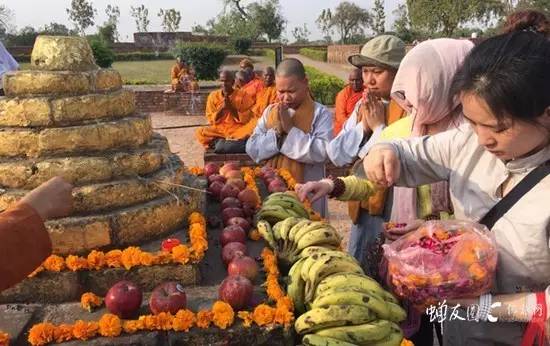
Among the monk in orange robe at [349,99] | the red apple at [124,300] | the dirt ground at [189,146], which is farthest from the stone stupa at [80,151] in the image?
the monk in orange robe at [349,99]

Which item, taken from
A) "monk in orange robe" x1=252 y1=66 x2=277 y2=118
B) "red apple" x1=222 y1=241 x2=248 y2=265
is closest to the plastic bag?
"red apple" x1=222 y1=241 x2=248 y2=265

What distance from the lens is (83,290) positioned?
2.33m

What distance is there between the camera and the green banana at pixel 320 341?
182 centimetres

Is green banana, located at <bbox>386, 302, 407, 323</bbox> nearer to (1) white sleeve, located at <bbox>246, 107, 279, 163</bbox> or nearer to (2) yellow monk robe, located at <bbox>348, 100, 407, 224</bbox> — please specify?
(2) yellow monk robe, located at <bbox>348, 100, 407, 224</bbox>

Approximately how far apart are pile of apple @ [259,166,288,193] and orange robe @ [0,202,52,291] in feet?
6.71

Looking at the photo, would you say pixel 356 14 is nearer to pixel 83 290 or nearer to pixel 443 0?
pixel 443 0

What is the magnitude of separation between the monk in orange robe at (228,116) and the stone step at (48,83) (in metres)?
5.87

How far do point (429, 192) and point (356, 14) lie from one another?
65178mm

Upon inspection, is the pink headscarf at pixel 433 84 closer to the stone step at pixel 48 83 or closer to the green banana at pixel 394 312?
the green banana at pixel 394 312

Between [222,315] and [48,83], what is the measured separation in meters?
1.44

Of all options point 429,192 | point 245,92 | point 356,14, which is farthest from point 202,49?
point 356,14

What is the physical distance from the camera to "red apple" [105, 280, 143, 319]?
2.00 m

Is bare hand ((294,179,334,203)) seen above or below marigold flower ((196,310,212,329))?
above

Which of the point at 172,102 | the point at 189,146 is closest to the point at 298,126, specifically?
the point at 189,146
